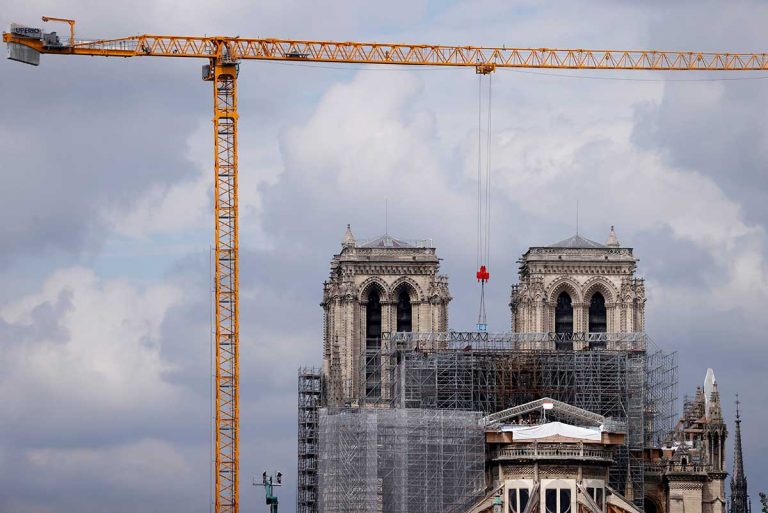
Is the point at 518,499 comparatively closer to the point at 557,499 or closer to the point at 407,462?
the point at 557,499

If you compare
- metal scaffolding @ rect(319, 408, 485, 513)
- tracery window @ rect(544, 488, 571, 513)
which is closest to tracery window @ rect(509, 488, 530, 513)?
tracery window @ rect(544, 488, 571, 513)

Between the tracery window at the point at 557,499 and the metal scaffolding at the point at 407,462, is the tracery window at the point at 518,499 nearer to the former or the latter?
the tracery window at the point at 557,499

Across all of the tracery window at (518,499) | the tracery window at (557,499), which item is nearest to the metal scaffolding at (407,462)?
the tracery window at (518,499)

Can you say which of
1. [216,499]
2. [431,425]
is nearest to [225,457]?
[216,499]

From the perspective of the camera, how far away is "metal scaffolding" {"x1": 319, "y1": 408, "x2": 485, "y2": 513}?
196 m

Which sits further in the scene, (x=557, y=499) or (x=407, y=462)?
(x=557, y=499)

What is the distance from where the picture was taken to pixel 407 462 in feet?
646

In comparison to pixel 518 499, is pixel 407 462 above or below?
above

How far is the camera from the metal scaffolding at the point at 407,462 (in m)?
196

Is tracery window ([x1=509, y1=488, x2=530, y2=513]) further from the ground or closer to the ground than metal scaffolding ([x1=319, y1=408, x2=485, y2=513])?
closer to the ground

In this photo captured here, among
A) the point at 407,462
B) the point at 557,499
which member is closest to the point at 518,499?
the point at 557,499

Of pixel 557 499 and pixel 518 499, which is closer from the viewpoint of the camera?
pixel 518 499

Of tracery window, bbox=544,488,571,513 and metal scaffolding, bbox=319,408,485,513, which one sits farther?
tracery window, bbox=544,488,571,513

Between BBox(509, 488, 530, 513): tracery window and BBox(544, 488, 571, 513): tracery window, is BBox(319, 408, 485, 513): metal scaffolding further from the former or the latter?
BBox(544, 488, 571, 513): tracery window
